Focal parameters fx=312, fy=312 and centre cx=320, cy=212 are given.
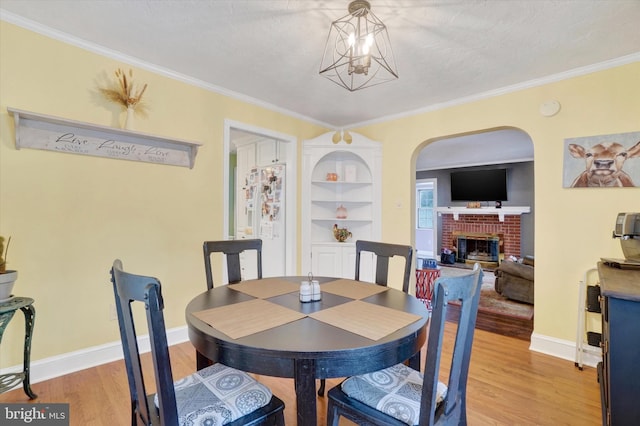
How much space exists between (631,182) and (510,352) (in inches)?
64.7

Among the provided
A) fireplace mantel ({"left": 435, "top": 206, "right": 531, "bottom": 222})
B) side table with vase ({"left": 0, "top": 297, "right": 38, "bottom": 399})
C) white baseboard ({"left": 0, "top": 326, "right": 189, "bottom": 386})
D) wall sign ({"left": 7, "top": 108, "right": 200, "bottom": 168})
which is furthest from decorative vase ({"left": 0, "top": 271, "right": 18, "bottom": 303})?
fireplace mantel ({"left": 435, "top": 206, "right": 531, "bottom": 222})

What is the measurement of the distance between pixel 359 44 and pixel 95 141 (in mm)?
2025

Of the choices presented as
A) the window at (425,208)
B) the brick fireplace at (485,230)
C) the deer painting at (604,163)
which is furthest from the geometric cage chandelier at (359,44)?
the window at (425,208)

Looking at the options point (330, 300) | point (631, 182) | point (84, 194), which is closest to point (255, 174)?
point (84, 194)

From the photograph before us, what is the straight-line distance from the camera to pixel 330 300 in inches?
63.6

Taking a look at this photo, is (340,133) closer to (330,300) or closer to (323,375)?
(330,300)

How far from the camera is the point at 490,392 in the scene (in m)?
2.07

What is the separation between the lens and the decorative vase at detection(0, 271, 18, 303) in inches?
70.9

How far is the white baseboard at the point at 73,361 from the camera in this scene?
6.95 ft

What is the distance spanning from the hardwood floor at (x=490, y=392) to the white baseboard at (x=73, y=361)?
0.17 feet

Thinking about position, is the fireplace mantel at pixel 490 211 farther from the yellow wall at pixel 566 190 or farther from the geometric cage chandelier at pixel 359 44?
the geometric cage chandelier at pixel 359 44

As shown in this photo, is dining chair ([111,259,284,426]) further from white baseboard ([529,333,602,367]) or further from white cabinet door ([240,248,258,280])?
white cabinet door ([240,248,258,280])

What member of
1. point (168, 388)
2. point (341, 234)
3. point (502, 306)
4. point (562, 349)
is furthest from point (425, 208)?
point (168, 388)

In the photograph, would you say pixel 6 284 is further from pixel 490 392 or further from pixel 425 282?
pixel 425 282
